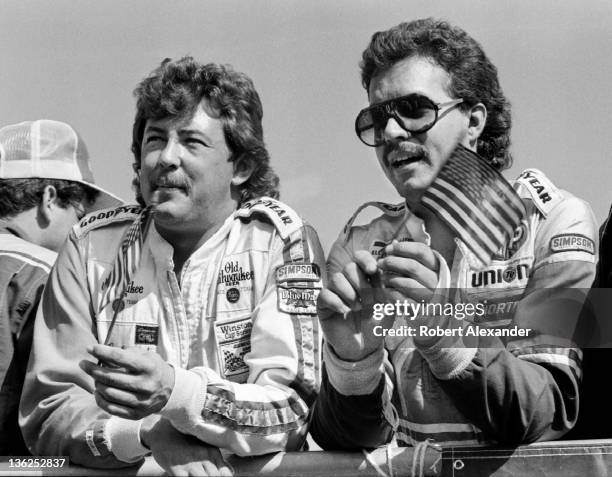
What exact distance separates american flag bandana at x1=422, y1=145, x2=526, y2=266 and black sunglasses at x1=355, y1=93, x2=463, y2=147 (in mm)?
561

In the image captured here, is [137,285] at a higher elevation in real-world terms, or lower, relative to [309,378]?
higher

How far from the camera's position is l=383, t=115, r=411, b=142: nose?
11.1ft

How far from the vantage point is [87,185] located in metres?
4.44

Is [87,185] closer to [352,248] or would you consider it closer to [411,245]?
[352,248]

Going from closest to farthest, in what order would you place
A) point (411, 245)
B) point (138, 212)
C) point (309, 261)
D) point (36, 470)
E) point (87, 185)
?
1. point (411, 245)
2. point (36, 470)
3. point (309, 261)
4. point (138, 212)
5. point (87, 185)

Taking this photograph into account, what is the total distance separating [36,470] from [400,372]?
1053 mm

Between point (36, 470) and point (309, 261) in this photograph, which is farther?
point (309, 261)

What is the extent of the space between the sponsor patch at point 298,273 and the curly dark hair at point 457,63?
2.32 ft

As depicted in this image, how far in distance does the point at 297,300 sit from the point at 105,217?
830 millimetres

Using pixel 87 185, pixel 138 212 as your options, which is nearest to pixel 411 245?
pixel 138 212

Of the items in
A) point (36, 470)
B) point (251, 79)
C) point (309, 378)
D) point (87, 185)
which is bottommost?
point (36, 470)

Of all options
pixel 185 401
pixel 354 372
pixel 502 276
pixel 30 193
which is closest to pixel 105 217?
pixel 30 193

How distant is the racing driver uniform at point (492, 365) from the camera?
9.32ft

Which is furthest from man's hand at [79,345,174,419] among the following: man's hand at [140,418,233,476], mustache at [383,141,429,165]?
mustache at [383,141,429,165]
